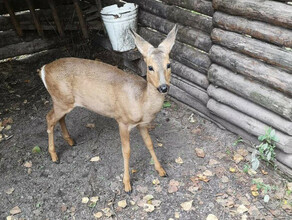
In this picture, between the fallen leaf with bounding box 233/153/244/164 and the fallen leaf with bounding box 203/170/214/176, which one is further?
the fallen leaf with bounding box 233/153/244/164

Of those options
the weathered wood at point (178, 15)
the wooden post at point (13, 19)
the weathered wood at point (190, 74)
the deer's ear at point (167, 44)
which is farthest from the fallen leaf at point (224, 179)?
the wooden post at point (13, 19)

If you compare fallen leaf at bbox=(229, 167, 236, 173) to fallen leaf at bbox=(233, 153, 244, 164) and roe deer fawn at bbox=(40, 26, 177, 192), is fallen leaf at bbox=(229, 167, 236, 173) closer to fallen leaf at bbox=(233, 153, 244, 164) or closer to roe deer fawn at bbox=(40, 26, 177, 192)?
fallen leaf at bbox=(233, 153, 244, 164)

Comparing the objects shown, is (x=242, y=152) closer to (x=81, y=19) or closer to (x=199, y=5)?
(x=199, y=5)

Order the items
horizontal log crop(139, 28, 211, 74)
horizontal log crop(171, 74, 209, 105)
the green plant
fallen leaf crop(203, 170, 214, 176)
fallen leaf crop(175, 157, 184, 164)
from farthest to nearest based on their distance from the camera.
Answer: horizontal log crop(171, 74, 209, 105) < horizontal log crop(139, 28, 211, 74) < fallen leaf crop(175, 157, 184, 164) < fallen leaf crop(203, 170, 214, 176) < the green plant

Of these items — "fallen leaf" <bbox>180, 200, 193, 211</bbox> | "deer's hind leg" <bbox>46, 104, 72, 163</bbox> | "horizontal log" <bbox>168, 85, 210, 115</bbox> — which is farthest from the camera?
Answer: "horizontal log" <bbox>168, 85, 210, 115</bbox>

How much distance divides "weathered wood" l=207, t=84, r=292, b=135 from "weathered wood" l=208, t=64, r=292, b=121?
10 cm

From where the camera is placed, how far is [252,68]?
4336mm

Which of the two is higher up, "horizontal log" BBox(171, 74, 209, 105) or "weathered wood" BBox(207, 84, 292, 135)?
"weathered wood" BBox(207, 84, 292, 135)

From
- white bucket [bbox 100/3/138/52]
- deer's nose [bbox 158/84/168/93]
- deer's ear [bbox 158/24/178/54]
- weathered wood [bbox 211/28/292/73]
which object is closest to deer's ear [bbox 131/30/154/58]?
deer's ear [bbox 158/24/178/54]

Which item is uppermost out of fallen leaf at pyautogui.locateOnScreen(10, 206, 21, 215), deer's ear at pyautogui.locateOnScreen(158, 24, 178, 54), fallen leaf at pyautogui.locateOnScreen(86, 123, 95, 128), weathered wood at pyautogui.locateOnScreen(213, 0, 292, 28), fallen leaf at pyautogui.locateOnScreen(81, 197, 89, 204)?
weathered wood at pyautogui.locateOnScreen(213, 0, 292, 28)

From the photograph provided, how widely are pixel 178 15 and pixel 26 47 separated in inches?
147

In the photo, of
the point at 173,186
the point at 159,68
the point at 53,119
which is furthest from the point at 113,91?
the point at 173,186

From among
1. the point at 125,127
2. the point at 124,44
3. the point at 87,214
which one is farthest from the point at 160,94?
the point at 124,44

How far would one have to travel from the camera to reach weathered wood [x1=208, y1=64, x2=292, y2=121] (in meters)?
4.08
